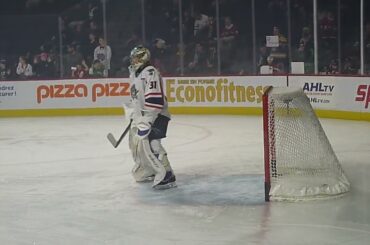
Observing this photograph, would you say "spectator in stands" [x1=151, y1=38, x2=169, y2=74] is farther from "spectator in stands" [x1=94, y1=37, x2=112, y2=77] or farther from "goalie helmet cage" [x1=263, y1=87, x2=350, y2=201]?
"goalie helmet cage" [x1=263, y1=87, x2=350, y2=201]

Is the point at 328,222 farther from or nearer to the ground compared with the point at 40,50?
nearer to the ground

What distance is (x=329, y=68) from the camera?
13.1 m

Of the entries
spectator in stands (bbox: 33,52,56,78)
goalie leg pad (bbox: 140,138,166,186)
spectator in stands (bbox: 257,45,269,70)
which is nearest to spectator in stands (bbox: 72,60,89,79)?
spectator in stands (bbox: 33,52,56,78)

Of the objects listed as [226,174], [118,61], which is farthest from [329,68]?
[226,174]

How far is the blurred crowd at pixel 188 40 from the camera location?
44.5ft

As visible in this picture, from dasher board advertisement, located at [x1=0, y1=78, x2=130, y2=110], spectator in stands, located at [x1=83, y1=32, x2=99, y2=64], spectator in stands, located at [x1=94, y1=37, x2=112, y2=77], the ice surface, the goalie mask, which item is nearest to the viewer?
the ice surface

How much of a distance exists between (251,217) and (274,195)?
583 mm

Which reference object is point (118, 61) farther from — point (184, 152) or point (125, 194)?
point (125, 194)

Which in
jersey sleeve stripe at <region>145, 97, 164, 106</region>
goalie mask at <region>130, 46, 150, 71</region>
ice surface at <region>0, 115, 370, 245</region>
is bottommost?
ice surface at <region>0, 115, 370, 245</region>

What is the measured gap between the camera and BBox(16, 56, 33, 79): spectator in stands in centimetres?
1438

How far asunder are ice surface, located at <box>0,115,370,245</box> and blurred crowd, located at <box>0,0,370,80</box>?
406cm

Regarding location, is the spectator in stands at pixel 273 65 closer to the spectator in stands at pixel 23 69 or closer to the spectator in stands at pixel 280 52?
the spectator in stands at pixel 280 52

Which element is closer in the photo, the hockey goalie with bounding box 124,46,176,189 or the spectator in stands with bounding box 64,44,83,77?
the hockey goalie with bounding box 124,46,176,189

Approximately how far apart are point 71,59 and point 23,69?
3.32 ft
